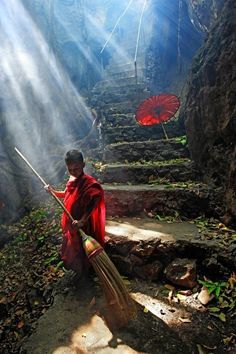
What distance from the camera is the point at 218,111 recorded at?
4.84m

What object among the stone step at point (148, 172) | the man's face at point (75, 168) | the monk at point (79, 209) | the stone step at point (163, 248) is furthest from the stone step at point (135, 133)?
the man's face at point (75, 168)

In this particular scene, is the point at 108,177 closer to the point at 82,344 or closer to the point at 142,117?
the point at 142,117

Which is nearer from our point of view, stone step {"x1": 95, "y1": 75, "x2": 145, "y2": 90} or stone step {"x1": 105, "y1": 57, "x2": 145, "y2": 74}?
stone step {"x1": 95, "y1": 75, "x2": 145, "y2": 90}

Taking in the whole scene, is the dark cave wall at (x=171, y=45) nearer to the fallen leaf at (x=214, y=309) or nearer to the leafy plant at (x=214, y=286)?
the leafy plant at (x=214, y=286)

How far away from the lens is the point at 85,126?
1143 cm

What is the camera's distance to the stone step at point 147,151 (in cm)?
690

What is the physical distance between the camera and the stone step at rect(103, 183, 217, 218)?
489cm

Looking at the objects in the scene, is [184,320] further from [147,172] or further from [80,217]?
[147,172]

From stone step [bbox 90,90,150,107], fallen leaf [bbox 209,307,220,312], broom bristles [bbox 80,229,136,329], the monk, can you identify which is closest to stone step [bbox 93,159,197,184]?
the monk

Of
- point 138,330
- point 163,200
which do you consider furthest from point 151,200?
point 138,330

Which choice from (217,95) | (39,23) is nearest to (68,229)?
(217,95)

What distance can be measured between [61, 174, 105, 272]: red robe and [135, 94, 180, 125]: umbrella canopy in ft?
14.7

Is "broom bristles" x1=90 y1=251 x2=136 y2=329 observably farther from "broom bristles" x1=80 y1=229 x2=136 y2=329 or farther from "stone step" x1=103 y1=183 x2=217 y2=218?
"stone step" x1=103 y1=183 x2=217 y2=218

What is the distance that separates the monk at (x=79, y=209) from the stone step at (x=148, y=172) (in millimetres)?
2576
